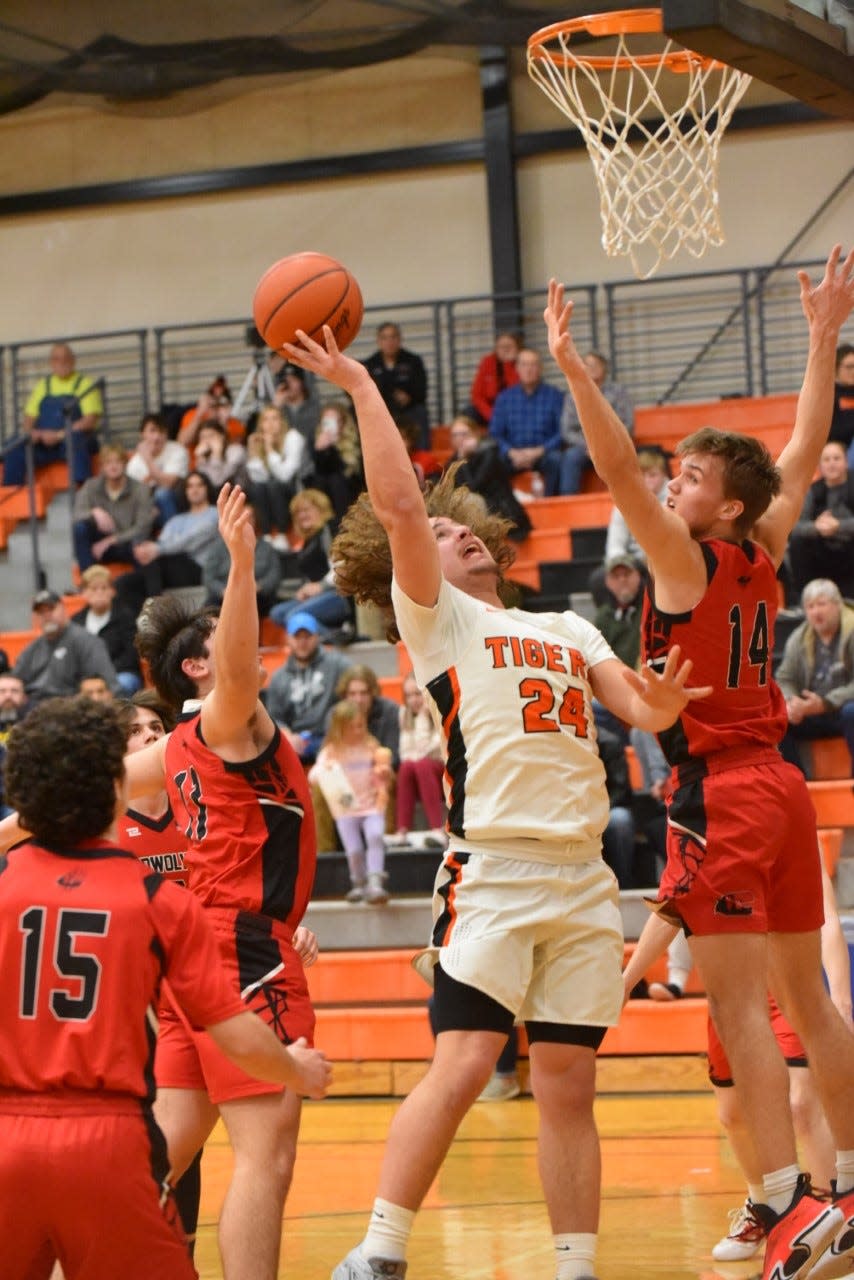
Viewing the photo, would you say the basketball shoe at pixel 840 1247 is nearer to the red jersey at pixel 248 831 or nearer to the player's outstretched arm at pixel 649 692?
the player's outstretched arm at pixel 649 692

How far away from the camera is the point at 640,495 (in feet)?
13.9

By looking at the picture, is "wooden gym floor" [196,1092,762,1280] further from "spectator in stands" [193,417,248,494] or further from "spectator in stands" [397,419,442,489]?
"spectator in stands" [193,417,248,494]

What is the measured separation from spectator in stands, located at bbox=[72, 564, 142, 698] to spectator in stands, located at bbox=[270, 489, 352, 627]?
1.09m

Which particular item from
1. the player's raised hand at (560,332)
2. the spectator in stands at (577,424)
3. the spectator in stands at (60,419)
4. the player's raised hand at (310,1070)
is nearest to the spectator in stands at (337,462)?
the spectator in stands at (577,424)

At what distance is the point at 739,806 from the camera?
14.5 feet

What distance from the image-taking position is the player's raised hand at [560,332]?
13.9 feet

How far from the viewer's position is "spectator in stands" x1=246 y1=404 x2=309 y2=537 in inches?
547

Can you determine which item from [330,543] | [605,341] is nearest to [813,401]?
[330,543]

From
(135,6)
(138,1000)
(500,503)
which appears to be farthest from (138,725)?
(135,6)

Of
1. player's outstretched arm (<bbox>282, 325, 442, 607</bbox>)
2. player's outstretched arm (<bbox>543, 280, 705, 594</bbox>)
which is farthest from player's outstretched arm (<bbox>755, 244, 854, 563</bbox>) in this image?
player's outstretched arm (<bbox>282, 325, 442, 607</bbox>)

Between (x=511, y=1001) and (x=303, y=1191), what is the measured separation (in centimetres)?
299

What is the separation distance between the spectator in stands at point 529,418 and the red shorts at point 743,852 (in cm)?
969

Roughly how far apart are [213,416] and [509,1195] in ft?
32.6

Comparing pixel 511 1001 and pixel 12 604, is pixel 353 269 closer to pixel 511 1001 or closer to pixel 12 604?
pixel 12 604
